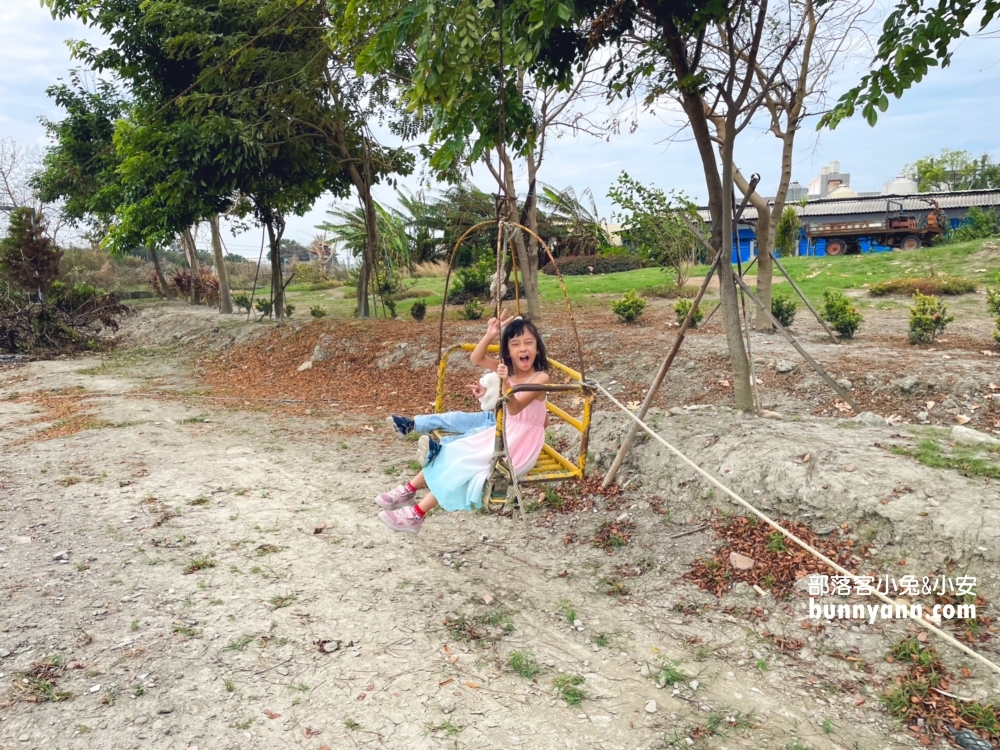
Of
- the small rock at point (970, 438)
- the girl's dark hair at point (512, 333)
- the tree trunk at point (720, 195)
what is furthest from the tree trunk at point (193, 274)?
the small rock at point (970, 438)

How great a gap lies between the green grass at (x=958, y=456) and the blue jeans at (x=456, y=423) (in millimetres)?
2624

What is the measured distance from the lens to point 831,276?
61.2ft

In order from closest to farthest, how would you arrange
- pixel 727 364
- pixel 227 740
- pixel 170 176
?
pixel 227 740
pixel 727 364
pixel 170 176

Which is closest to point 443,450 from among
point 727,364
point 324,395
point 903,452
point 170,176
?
point 903,452

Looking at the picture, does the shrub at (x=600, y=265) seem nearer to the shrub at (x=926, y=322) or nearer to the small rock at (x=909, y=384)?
the shrub at (x=926, y=322)

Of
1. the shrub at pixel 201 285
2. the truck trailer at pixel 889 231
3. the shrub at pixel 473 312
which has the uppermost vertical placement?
the truck trailer at pixel 889 231

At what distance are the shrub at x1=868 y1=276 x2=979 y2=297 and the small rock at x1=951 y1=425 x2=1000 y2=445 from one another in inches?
412

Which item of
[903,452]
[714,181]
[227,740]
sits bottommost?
[227,740]

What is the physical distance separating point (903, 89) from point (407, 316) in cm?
1498

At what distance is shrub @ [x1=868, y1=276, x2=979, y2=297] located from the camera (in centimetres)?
1414

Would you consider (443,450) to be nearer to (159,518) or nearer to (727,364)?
(159,518)

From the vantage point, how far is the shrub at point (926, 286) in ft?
46.4

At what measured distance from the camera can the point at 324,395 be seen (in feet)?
36.4

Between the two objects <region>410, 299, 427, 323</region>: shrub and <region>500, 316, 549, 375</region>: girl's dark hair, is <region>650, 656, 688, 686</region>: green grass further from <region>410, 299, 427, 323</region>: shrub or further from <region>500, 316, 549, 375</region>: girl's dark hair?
<region>410, 299, 427, 323</region>: shrub
